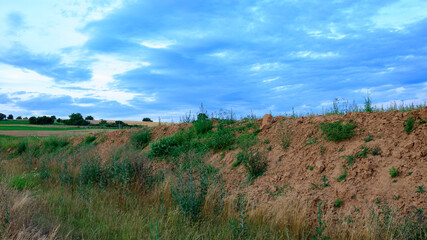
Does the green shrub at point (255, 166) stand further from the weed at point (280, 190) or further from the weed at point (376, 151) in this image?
the weed at point (376, 151)

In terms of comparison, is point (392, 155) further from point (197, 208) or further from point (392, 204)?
point (197, 208)

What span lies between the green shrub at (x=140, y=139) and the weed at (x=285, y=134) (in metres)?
6.43

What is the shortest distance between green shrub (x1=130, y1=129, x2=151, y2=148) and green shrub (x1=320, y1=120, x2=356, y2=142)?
26.0 feet

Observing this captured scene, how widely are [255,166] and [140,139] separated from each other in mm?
6774

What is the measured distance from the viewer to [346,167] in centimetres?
674

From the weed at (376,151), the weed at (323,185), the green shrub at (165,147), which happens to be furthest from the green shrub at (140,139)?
the weed at (376,151)

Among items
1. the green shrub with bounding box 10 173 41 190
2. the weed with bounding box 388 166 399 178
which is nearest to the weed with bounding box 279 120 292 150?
the weed with bounding box 388 166 399 178

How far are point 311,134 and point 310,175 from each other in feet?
5.84

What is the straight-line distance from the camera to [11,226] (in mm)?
4332

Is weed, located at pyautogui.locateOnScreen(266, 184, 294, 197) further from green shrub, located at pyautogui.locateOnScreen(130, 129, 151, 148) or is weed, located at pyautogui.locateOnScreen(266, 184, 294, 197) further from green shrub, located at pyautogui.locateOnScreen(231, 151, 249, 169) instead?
green shrub, located at pyautogui.locateOnScreen(130, 129, 151, 148)

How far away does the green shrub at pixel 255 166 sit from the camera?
7855 mm

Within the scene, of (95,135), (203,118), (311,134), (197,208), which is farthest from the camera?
(95,135)

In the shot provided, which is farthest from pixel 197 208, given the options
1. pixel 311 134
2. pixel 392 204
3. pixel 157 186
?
pixel 311 134

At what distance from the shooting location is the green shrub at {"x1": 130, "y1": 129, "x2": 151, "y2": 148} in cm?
1272
